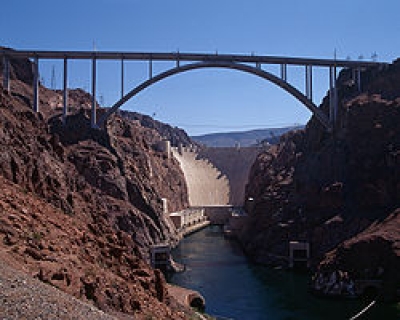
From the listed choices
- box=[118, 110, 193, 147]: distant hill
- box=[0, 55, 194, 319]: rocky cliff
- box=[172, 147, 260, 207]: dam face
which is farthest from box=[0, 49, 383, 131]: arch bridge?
box=[118, 110, 193, 147]: distant hill

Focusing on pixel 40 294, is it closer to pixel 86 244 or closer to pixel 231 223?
pixel 86 244

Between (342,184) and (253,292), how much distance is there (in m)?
16.9

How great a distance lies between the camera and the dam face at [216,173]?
112m

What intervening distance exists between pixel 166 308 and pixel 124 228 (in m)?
35.2

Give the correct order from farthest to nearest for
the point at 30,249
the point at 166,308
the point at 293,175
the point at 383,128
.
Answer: the point at 293,175 → the point at 383,128 → the point at 166,308 → the point at 30,249

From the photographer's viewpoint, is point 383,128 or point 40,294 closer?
point 40,294

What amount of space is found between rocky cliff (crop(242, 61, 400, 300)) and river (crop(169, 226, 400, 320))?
358 centimetres

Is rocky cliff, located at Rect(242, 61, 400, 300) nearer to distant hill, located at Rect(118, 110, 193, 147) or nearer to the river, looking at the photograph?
the river

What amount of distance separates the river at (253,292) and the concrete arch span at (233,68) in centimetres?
1797

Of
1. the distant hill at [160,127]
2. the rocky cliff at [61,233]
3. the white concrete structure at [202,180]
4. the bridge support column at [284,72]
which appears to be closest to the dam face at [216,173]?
the white concrete structure at [202,180]

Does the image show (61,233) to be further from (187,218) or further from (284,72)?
(187,218)

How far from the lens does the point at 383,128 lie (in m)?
53.8

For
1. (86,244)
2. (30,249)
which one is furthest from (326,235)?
(30,249)

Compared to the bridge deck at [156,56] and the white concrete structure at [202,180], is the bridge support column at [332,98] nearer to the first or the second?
the bridge deck at [156,56]
